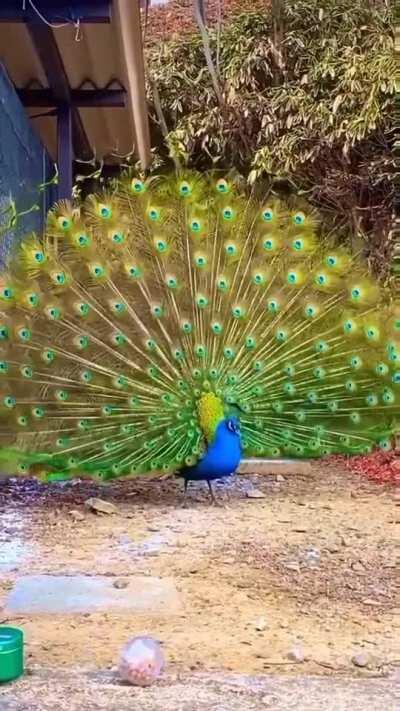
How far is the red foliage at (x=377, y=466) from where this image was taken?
6.26 meters

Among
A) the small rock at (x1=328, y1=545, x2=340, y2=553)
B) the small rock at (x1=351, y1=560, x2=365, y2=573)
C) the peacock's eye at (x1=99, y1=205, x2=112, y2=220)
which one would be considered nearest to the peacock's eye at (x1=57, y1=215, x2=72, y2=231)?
the peacock's eye at (x1=99, y1=205, x2=112, y2=220)

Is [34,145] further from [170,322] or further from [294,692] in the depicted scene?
[294,692]

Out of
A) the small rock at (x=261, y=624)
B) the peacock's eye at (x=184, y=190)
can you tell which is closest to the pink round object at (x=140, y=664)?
the small rock at (x=261, y=624)

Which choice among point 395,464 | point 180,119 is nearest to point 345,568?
point 395,464

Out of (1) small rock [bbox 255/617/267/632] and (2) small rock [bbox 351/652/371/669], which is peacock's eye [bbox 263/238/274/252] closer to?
(1) small rock [bbox 255/617/267/632]

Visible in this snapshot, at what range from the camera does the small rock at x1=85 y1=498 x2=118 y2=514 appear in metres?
4.82

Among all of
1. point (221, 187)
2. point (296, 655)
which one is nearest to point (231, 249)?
point (221, 187)

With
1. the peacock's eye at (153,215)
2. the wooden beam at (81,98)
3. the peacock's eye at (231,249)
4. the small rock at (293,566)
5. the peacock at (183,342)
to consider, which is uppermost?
the wooden beam at (81,98)

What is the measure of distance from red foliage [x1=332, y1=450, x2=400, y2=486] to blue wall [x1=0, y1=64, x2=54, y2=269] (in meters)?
2.84

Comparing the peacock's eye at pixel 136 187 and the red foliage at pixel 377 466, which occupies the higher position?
the peacock's eye at pixel 136 187

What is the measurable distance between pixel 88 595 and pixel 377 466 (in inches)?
145

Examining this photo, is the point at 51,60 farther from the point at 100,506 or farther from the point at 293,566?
the point at 293,566

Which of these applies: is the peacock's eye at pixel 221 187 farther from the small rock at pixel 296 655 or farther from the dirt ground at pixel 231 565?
the small rock at pixel 296 655

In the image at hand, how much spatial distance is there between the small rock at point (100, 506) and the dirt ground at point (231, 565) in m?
0.04
